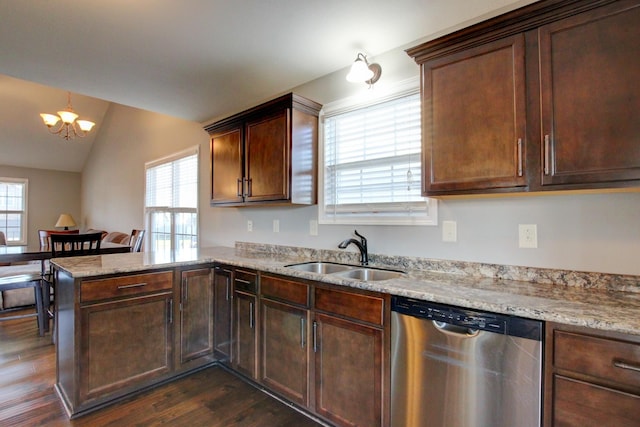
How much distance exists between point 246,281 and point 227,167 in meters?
1.23

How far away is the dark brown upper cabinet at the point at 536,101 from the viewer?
1246 millimetres

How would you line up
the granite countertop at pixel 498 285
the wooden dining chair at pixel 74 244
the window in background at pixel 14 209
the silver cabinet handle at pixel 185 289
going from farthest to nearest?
the window in background at pixel 14 209 → the wooden dining chair at pixel 74 244 → the silver cabinet handle at pixel 185 289 → the granite countertop at pixel 498 285

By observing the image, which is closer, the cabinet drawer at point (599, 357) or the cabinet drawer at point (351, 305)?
the cabinet drawer at point (599, 357)

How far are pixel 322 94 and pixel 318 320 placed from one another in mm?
1844

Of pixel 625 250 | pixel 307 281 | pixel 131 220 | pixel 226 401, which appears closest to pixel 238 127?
pixel 307 281

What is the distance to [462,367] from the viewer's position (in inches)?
52.7

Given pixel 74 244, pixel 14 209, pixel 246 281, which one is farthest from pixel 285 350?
pixel 14 209

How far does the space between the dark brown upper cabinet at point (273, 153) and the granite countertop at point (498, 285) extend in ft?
2.02

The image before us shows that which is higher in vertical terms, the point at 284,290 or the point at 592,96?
the point at 592,96

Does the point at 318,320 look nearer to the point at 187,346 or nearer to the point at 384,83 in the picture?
the point at 187,346

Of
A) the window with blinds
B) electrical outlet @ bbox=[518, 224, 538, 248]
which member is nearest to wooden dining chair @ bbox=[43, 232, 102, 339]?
the window with blinds

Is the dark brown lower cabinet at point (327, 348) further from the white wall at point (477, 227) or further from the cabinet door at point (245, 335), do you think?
the white wall at point (477, 227)

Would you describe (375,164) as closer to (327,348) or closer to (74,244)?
(327,348)

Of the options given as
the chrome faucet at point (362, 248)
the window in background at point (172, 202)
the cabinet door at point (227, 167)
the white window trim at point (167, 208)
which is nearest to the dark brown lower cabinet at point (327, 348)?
the chrome faucet at point (362, 248)
